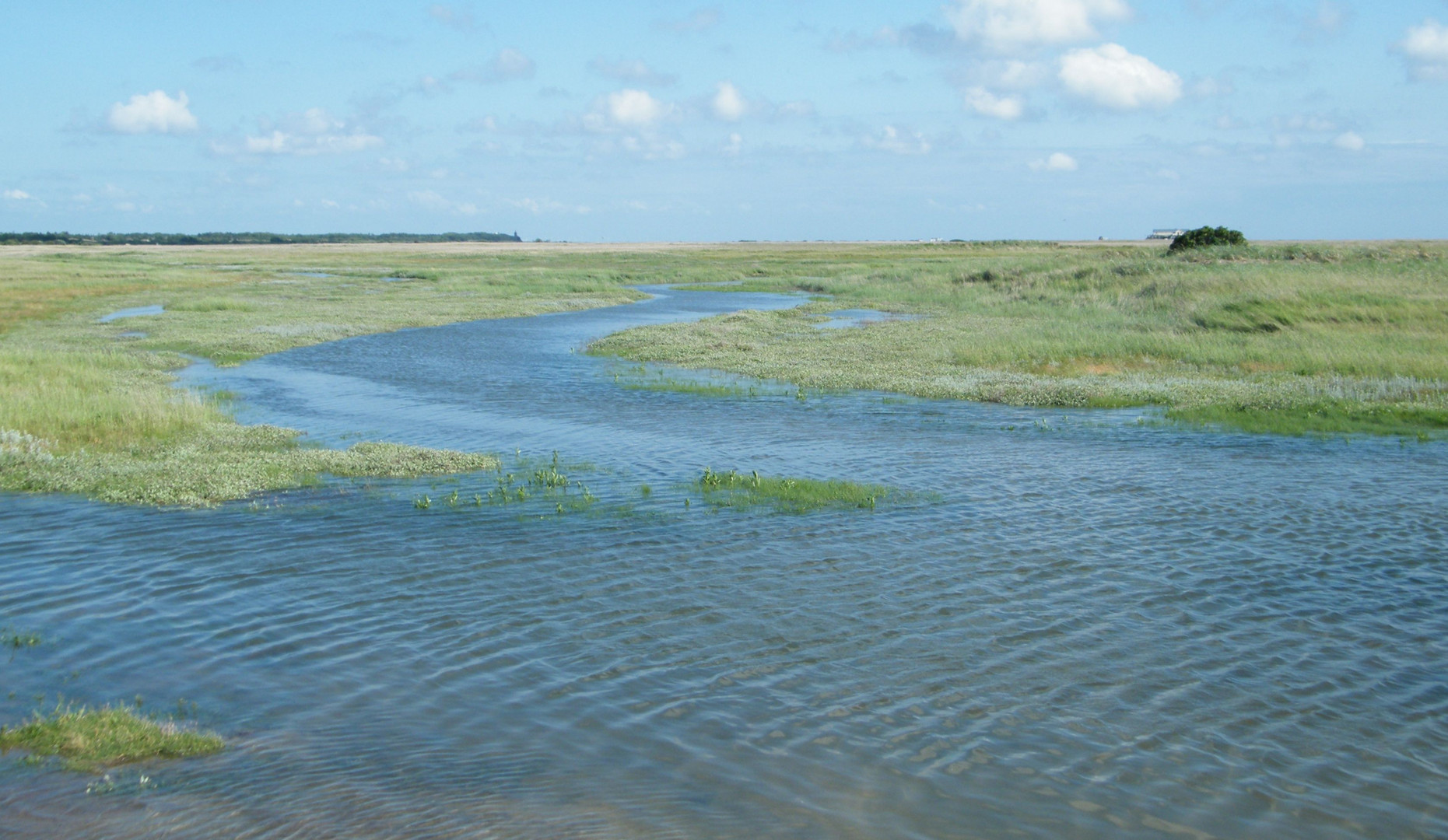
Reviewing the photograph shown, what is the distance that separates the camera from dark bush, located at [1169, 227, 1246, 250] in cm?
7025

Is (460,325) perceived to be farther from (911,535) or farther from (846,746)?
(846,746)

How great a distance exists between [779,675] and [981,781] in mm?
2575

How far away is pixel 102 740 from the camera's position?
848 cm

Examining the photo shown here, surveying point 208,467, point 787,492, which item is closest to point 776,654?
point 787,492

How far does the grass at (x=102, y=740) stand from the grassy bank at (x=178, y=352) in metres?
8.81

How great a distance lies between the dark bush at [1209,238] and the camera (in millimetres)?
70250

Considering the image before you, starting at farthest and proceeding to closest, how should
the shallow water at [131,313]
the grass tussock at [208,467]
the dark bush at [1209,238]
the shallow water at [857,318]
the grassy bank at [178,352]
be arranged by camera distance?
the dark bush at [1209,238] → the shallow water at [131,313] → the shallow water at [857,318] → the grassy bank at [178,352] → the grass tussock at [208,467]

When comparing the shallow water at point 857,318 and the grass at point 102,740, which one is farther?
the shallow water at point 857,318

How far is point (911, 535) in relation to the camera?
15469 millimetres

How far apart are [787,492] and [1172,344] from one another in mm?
22995

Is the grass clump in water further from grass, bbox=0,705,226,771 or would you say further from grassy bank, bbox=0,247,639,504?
grass, bbox=0,705,226,771

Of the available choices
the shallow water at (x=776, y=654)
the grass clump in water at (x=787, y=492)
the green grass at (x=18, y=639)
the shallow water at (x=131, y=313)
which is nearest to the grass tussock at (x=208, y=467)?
the shallow water at (x=776, y=654)

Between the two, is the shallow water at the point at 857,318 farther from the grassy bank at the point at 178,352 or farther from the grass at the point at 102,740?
the grass at the point at 102,740

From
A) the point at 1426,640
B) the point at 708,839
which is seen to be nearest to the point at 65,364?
the point at 708,839
